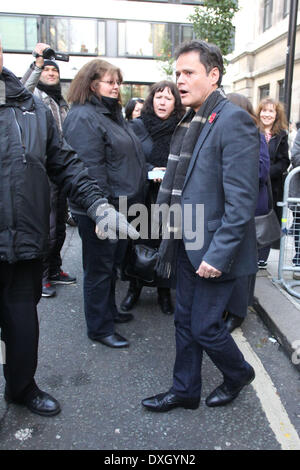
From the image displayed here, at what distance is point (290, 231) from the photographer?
4625mm

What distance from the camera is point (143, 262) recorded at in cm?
357

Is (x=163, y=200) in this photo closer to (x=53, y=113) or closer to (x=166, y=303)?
(x=166, y=303)

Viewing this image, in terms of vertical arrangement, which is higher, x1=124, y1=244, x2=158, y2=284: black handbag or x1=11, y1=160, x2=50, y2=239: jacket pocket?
x1=11, y1=160, x2=50, y2=239: jacket pocket

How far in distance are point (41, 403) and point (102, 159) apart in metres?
1.65

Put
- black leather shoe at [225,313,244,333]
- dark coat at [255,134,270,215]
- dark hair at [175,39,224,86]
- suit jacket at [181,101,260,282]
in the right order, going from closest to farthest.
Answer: suit jacket at [181,101,260,282]
dark hair at [175,39,224,86]
black leather shoe at [225,313,244,333]
dark coat at [255,134,270,215]

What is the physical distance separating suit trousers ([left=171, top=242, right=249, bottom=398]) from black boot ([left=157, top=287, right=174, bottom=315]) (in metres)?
1.44

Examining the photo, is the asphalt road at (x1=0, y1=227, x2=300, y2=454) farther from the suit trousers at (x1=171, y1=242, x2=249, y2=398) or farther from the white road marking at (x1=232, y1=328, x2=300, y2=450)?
the suit trousers at (x1=171, y1=242, x2=249, y2=398)

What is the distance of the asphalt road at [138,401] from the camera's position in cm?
226

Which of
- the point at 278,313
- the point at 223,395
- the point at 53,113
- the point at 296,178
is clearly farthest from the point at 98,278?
the point at 296,178

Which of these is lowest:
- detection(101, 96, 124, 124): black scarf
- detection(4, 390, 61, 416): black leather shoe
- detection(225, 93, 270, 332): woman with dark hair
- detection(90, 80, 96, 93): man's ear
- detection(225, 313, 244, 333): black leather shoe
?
detection(4, 390, 61, 416): black leather shoe

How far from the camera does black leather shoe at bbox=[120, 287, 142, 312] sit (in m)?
4.01

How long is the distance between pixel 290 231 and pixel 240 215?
278 cm

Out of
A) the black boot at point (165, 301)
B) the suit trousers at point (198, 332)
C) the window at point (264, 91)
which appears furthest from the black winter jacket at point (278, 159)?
the window at point (264, 91)

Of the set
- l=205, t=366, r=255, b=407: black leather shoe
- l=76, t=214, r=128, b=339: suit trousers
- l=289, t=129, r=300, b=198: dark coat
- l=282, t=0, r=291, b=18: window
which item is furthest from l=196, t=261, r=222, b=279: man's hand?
l=282, t=0, r=291, b=18: window
